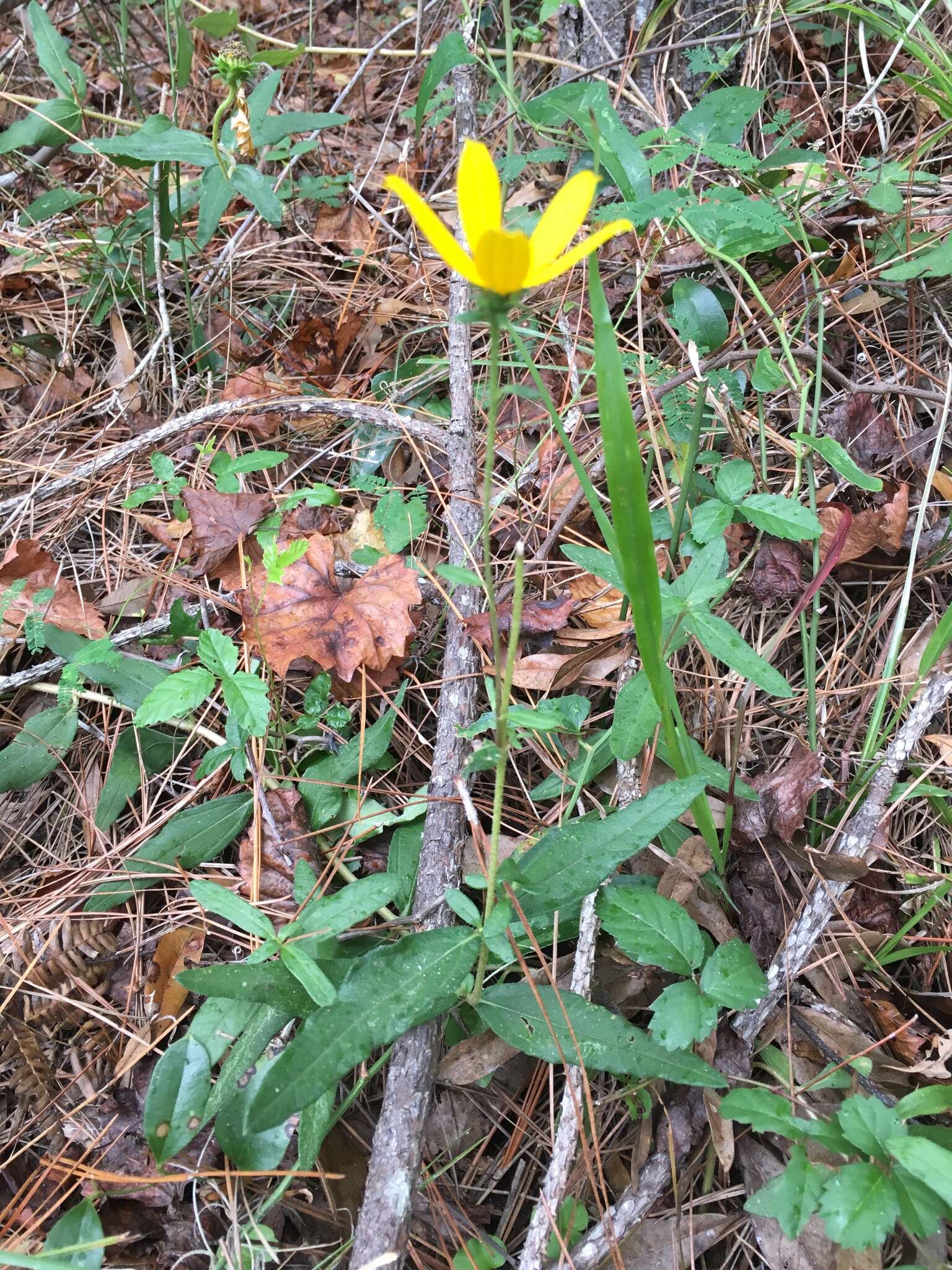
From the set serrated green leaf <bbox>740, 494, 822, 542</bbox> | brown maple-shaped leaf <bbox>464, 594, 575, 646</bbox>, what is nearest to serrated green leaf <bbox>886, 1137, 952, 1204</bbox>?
serrated green leaf <bbox>740, 494, 822, 542</bbox>

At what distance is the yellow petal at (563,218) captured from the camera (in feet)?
2.35

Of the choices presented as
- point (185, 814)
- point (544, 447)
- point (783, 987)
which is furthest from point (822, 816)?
point (185, 814)

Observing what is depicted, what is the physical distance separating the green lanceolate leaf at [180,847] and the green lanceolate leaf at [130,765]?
0.39 ft

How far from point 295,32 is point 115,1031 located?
3.30 m

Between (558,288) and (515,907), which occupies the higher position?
(558,288)

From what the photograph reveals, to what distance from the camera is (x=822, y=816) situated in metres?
1.25

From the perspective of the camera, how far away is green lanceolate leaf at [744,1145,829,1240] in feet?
2.77

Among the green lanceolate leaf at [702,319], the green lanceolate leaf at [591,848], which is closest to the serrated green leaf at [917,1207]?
the green lanceolate leaf at [591,848]

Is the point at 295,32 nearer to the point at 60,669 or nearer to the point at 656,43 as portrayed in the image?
the point at 656,43

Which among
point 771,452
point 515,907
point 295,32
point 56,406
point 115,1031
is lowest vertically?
point 115,1031

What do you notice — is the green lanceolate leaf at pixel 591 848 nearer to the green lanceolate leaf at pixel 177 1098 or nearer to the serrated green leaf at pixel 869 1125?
the serrated green leaf at pixel 869 1125

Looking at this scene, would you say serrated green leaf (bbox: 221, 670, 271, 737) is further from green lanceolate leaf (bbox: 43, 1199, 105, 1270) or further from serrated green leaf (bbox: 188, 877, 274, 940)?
green lanceolate leaf (bbox: 43, 1199, 105, 1270)

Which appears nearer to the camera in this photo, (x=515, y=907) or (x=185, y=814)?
(x=515, y=907)

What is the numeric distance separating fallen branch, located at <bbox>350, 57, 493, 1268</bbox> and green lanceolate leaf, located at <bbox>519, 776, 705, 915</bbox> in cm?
18
